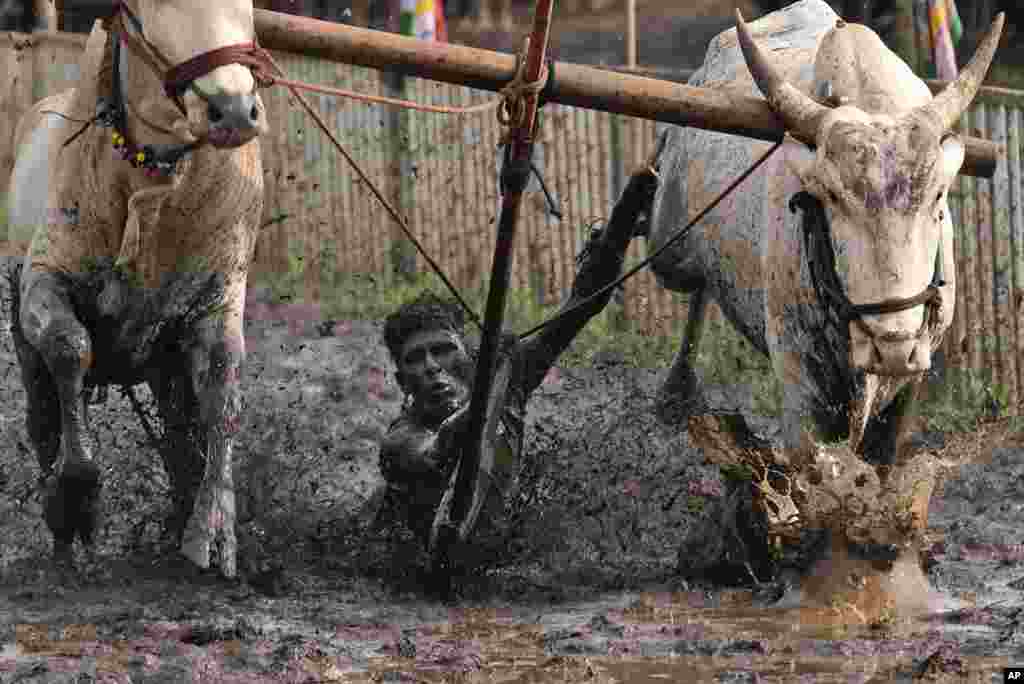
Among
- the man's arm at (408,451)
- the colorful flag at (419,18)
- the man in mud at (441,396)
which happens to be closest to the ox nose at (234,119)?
the man in mud at (441,396)

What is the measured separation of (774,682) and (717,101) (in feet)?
6.41

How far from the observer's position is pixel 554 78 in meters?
6.76

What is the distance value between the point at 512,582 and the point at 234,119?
2.26 meters

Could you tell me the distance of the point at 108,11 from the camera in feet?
21.6

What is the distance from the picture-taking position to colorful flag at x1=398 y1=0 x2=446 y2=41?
1270 centimetres

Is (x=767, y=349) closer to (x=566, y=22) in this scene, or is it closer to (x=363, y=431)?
(x=363, y=431)

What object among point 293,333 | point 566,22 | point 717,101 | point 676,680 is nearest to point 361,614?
point 676,680

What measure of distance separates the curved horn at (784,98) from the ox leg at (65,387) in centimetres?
226

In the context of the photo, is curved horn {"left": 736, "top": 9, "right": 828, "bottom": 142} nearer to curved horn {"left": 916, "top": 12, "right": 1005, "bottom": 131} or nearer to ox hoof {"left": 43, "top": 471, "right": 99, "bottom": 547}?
curved horn {"left": 916, "top": 12, "right": 1005, "bottom": 131}

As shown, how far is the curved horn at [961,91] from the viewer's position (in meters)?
6.55

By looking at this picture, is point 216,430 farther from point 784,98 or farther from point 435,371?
point 784,98

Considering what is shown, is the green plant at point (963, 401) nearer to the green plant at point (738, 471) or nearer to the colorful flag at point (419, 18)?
the green plant at point (738, 471)

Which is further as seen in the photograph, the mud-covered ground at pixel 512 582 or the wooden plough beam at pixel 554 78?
the wooden plough beam at pixel 554 78

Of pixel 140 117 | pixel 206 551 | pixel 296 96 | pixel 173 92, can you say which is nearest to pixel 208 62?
pixel 173 92
